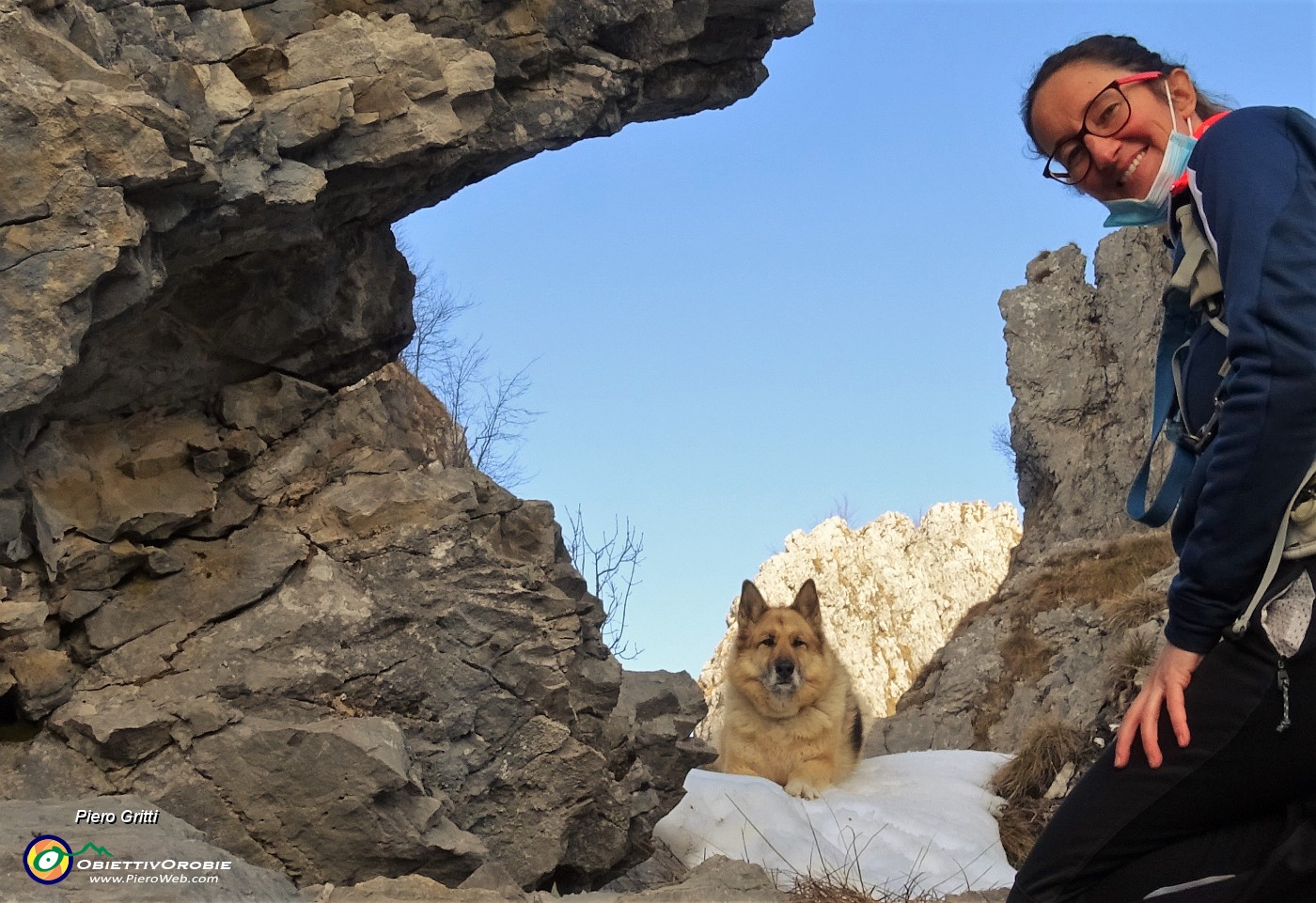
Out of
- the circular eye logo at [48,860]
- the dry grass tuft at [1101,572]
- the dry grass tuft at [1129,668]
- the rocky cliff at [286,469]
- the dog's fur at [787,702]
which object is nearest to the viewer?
the circular eye logo at [48,860]

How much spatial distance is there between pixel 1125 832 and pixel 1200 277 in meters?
1.25

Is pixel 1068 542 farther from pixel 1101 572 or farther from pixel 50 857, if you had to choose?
pixel 50 857

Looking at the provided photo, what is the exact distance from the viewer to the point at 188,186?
16.1 feet

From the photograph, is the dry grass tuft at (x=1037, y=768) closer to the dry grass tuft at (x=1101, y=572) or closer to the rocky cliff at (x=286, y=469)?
the rocky cliff at (x=286, y=469)

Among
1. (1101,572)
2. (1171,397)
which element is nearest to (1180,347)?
(1171,397)

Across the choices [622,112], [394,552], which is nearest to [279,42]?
[622,112]

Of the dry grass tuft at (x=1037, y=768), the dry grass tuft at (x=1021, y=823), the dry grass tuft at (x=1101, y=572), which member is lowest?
the dry grass tuft at (x=1021, y=823)

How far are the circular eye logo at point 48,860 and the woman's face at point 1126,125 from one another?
366cm

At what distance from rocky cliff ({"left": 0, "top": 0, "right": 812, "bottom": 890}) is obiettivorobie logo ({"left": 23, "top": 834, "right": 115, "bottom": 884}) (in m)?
1.34

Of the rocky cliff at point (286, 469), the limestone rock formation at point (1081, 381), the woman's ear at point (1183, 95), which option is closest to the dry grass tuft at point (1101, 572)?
the limestone rock formation at point (1081, 381)

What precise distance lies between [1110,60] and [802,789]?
738cm

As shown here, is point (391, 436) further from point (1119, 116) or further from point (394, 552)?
point (1119, 116)

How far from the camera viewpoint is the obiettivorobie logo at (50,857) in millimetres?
3549

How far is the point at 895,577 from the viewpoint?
123 ft
